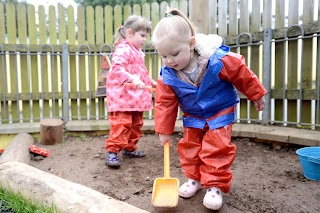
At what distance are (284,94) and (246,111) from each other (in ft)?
2.29

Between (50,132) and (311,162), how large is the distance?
3.27 meters

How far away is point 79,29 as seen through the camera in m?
5.55

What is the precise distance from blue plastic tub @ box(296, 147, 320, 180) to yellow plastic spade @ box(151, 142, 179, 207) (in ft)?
4.30

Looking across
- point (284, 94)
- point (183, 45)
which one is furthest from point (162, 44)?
point (284, 94)

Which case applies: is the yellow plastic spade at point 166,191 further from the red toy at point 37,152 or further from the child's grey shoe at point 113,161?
the red toy at point 37,152

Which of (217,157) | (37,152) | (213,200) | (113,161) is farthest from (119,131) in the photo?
(213,200)

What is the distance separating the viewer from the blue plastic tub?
2865 mm

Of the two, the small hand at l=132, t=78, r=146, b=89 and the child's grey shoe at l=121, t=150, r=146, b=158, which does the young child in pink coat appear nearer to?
the small hand at l=132, t=78, r=146, b=89

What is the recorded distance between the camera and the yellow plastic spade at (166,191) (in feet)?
6.94

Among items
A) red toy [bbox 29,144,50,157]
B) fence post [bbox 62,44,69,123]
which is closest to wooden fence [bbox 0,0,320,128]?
fence post [bbox 62,44,69,123]

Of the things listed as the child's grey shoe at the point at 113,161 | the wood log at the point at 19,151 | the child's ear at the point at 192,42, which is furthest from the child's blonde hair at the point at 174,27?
the wood log at the point at 19,151

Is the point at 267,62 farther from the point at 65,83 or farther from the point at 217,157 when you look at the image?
the point at 65,83

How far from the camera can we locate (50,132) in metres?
4.60

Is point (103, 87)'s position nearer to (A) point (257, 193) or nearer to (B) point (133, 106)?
(B) point (133, 106)
